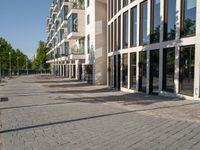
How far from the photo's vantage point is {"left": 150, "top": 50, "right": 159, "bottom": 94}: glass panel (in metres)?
15.8

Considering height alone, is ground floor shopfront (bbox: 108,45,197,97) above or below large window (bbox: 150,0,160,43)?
below

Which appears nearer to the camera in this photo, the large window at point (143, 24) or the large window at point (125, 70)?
the large window at point (143, 24)

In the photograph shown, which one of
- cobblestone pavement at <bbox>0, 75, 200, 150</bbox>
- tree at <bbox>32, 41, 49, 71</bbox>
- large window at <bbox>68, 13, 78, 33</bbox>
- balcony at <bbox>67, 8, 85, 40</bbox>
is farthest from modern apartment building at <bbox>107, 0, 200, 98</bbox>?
tree at <bbox>32, 41, 49, 71</bbox>

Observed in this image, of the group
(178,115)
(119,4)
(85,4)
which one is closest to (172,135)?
(178,115)

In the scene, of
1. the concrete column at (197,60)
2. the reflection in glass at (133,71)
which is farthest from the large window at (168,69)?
the reflection in glass at (133,71)

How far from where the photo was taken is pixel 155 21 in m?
16.3

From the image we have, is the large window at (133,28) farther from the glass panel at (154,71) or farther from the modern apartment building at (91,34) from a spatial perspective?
the modern apartment building at (91,34)

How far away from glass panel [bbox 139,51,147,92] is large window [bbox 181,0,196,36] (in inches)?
167

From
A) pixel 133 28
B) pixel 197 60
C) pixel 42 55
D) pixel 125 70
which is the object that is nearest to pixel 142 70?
pixel 125 70

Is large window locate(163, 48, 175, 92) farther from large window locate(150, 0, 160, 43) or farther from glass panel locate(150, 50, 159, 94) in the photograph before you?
large window locate(150, 0, 160, 43)

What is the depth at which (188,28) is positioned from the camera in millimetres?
13164

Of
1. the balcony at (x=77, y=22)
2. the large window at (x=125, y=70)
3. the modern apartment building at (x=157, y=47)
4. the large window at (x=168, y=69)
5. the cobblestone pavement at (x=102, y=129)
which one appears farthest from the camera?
the balcony at (x=77, y=22)

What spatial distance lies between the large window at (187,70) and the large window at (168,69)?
77 centimetres

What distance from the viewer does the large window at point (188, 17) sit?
12.7 metres
